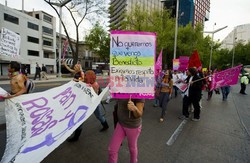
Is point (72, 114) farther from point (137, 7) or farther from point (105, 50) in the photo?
point (105, 50)

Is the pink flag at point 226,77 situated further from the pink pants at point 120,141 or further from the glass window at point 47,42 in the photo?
the glass window at point 47,42

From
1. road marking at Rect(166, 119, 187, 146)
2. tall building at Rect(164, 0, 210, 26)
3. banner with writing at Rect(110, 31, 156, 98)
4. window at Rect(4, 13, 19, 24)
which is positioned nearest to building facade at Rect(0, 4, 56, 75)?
window at Rect(4, 13, 19, 24)

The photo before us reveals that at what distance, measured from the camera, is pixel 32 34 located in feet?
131

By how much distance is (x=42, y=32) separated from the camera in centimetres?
4294

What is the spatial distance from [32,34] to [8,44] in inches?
1626

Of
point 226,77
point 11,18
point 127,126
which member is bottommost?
point 127,126

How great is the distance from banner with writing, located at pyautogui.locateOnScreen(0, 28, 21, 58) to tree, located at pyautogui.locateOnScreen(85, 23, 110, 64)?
32.3 m

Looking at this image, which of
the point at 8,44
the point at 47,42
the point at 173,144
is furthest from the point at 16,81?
the point at 47,42

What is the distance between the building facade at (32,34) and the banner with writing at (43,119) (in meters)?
33.0

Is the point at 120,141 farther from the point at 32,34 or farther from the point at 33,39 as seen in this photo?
the point at 33,39

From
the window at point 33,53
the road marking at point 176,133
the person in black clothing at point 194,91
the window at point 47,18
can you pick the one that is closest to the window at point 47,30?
the window at point 47,18

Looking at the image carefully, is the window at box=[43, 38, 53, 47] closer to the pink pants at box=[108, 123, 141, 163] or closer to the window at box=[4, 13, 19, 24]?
the window at box=[4, 13, 19, 24]

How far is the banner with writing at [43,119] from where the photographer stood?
196cm

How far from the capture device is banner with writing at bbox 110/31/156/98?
2.40m
